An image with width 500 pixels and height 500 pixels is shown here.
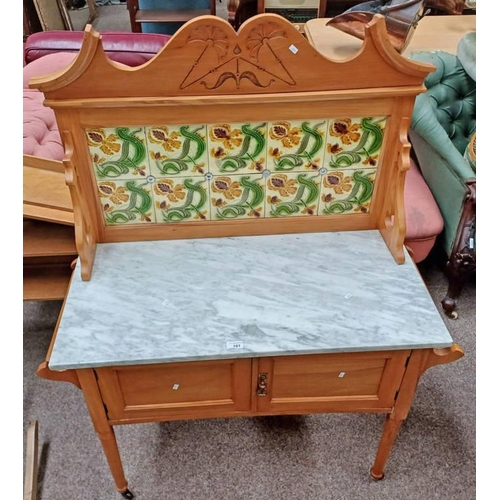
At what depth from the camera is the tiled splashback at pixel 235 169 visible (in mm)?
1226

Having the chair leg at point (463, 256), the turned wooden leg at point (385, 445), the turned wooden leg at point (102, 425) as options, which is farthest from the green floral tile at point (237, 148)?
the chair leg at point (463, 256)

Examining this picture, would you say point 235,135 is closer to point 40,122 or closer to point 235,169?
point 235,169

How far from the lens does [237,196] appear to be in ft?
4.38

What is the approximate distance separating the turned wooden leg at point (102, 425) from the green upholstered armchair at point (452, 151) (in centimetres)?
141

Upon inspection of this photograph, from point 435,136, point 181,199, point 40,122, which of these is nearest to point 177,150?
point 181,199

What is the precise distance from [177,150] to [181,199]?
0.14 m

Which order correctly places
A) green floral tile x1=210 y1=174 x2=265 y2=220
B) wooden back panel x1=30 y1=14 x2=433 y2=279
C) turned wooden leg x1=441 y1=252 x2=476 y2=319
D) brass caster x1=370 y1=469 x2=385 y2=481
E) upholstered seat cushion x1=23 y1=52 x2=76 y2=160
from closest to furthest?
wooden back panel x1=30 y1=14 x2=433 y2=279, green floral tile x1=210 y1=174 x2=265 y2=220, brass caster x1=370 y1=469 x2=385 y2=481, upholstered seat cushion x1=23 y1=52 x2=76 y2=160, turned wooden leg x1=441 y1=252 x2=476 y2=319

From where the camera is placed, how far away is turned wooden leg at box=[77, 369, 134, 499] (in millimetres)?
1163

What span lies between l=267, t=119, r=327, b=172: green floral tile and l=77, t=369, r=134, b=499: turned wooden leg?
665mm

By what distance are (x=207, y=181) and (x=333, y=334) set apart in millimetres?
490

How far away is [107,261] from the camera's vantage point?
4.37 feet

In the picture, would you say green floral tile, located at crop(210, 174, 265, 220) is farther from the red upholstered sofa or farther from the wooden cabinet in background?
the wooden cabinet in background

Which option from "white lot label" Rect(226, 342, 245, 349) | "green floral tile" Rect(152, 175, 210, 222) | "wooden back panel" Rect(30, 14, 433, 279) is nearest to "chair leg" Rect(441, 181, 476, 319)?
"wooden back panel" Rect(30, 14, 433, 279)

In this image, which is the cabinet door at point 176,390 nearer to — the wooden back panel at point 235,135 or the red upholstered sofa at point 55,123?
the wooden back panel at point 235,135
